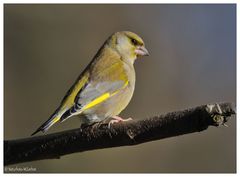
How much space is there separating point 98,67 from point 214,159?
7.53 feet

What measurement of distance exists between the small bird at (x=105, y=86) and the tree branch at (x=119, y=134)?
40 centimetres

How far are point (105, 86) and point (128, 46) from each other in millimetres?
789

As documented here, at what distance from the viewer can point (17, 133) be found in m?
6.86

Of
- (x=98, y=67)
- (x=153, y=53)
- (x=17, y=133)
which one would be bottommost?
(x=17, y=133)

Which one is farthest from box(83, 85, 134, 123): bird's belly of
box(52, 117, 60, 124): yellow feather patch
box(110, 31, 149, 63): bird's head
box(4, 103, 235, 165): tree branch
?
box(4, 103, 235, 165): tree branch

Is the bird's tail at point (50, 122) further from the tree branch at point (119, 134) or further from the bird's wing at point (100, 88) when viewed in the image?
the tree branch at point (119, 134)

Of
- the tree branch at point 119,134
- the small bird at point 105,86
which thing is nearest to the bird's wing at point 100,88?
the small bird at point 105,86

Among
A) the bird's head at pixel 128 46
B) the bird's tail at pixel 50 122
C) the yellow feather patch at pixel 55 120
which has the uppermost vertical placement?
the bird's head at pixel 128 46

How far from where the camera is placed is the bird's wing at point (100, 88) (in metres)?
4.41

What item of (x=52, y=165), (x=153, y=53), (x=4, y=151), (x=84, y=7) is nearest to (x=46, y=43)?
(x=84, y=7)

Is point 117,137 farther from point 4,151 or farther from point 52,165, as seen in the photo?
point 52,165

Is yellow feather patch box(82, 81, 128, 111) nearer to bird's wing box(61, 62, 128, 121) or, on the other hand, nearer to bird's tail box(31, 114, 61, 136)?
bird's wing box(61, 62, 128, 121)

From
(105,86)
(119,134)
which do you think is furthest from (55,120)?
(119,134)

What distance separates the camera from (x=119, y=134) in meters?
3.30
